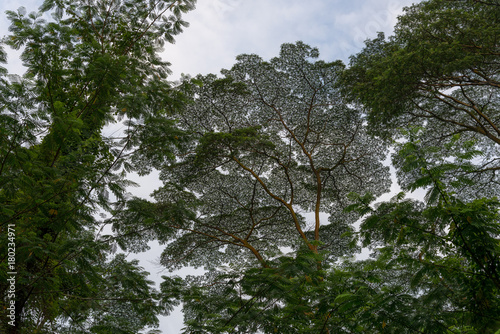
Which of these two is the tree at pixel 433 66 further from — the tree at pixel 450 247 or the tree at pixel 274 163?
the tree at pixel 450 247

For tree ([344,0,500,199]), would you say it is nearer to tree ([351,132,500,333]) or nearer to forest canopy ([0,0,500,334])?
forest canopy ([0,0,500,334])

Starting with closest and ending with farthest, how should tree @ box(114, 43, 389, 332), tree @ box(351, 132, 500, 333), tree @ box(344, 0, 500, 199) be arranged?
1. tree @ box(351, 132, 500, 333)
2. tree @ box(344, 0, 500, 199)
3. tree @ box(114, 43, 389, 332)

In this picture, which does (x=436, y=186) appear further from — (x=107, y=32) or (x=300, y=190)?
(x=300, y=190)

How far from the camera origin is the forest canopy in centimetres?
425

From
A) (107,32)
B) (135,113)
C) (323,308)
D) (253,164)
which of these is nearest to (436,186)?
(323,308)

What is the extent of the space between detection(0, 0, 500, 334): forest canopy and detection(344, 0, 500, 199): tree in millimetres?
60

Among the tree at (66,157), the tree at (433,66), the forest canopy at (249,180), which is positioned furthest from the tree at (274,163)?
the tree at (66,157)

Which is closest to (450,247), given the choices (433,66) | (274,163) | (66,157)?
(66,157)

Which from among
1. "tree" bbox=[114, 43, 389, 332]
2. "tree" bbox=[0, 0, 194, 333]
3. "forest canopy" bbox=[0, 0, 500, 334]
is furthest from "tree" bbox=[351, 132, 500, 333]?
"tree" bbox=[114, 43, 389, 332]

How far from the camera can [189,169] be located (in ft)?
41.6

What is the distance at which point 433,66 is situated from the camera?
8789mm

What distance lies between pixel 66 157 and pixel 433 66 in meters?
8.00

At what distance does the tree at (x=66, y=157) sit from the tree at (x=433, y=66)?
554 cm

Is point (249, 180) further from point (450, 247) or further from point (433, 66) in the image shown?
point (450, 247)
